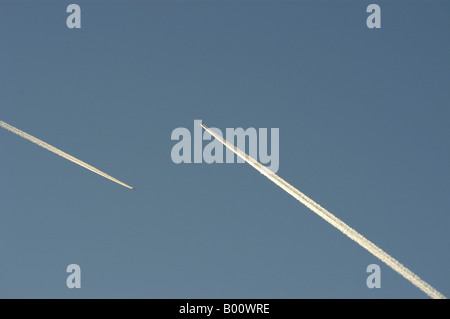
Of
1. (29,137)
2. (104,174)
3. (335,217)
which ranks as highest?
(29,137)

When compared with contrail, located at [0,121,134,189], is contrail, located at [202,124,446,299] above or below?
below

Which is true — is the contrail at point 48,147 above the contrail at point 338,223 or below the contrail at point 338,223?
above

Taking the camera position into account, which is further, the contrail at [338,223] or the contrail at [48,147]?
the contrail at [48,147]

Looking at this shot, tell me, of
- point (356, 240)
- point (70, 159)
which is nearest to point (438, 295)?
point (356, 240)

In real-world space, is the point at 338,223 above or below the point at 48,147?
below

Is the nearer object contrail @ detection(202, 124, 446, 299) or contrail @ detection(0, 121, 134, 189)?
contrail @ detection(202, 124, 446, 299)
